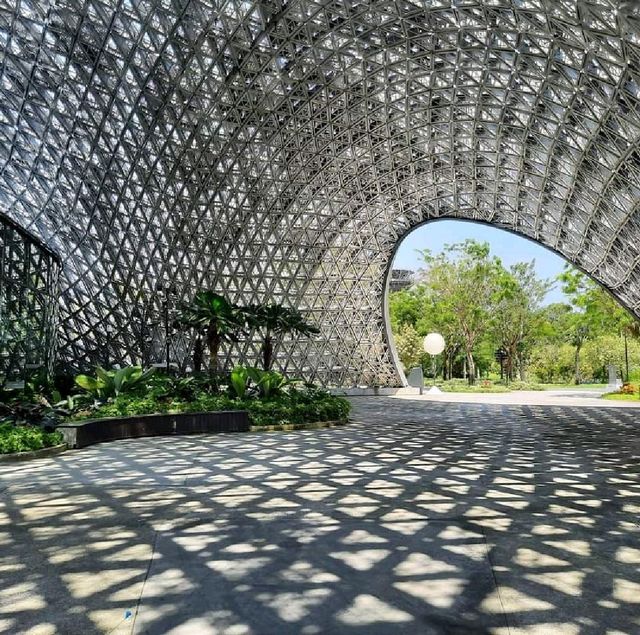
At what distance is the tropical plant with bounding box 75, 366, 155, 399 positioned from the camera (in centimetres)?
1977

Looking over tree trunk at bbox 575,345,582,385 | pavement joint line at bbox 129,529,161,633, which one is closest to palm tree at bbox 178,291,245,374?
pavement joint line at bbox 129,529,161,633

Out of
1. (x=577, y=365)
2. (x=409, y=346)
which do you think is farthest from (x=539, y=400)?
(x=577, y=365)

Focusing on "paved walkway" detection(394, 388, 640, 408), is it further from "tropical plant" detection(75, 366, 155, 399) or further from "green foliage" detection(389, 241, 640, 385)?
"tropical plant" detection(75, 366, 155, 399)

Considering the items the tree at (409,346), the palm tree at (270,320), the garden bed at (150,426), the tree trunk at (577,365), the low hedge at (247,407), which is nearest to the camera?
the garden bed at (150,426)

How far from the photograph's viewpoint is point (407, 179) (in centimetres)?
4072

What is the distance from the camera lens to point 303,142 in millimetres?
36031

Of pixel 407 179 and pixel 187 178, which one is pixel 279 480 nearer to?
pixel 187 178

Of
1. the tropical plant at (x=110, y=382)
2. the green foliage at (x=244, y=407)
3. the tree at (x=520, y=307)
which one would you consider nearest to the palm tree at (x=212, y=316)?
the green foliage at (x=244, y=407)

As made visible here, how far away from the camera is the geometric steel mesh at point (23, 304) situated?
2041 centimetres

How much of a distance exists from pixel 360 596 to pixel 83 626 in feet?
7.44

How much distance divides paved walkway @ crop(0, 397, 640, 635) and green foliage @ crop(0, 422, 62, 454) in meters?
1.16

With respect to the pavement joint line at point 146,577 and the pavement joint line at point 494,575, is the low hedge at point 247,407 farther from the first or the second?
the pavement joint line at point 494,575

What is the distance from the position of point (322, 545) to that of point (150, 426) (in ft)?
41.5

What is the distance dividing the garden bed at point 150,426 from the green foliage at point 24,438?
57 cm
